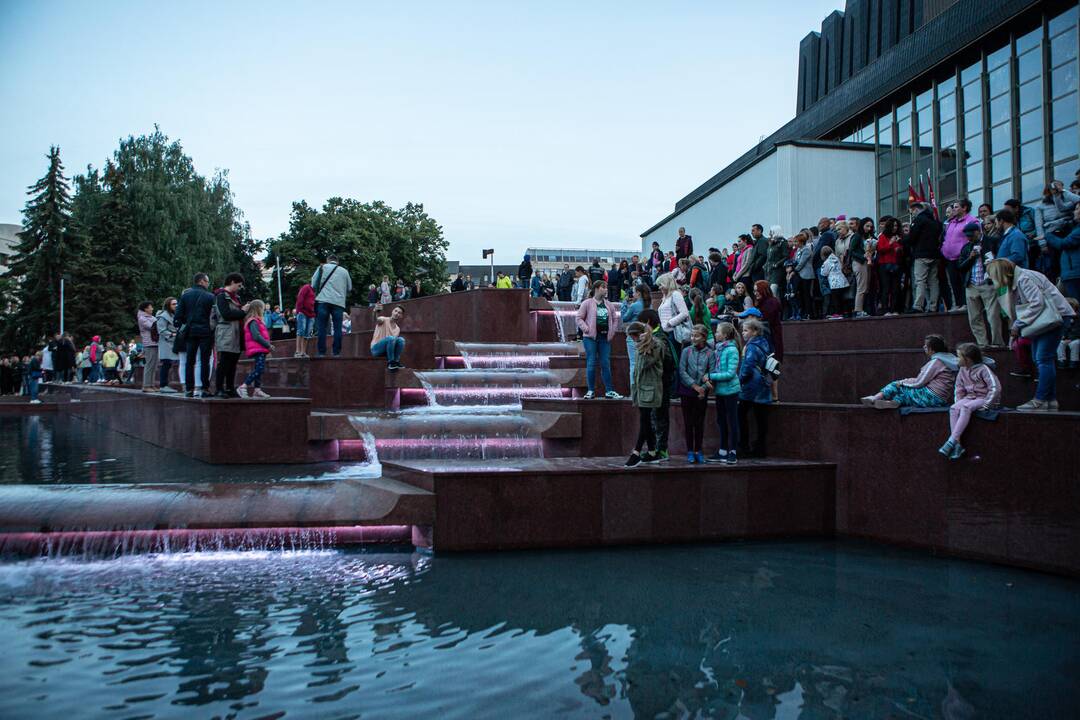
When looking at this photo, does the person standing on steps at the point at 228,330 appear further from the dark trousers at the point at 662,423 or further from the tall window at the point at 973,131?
the tall window at the point at 973,131

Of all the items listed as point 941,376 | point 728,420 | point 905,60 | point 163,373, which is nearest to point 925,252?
point 941,376

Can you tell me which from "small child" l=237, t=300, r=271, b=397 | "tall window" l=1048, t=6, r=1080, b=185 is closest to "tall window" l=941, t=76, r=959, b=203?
"tall window" l=1048, t=6, r=1080, b=185

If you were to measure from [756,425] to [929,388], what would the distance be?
2115 millimetres

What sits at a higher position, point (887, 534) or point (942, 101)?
point (942, 101)

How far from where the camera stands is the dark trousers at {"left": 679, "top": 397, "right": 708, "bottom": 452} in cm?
945

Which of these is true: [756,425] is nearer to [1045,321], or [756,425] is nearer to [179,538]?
[1045,321]

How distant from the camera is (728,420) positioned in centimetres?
948

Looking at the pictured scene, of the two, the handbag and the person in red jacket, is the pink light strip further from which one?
the person in red jacket

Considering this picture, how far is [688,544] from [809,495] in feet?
→ 4.82

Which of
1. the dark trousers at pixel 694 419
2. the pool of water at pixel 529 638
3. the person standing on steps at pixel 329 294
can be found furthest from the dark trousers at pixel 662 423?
the person standing on steps at pixel 329 294

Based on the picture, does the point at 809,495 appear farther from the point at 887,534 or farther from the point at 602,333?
the point at 602,333

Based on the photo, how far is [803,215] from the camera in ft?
81.9

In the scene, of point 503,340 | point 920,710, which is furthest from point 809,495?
point 503,340

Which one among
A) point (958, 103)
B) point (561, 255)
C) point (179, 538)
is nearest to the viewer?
point (179, 538)
